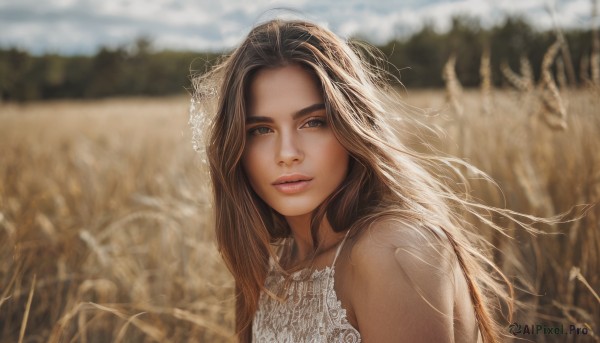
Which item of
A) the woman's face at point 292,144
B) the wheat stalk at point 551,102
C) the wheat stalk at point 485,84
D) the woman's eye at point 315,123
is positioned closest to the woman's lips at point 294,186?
the woman's face at point 292,144

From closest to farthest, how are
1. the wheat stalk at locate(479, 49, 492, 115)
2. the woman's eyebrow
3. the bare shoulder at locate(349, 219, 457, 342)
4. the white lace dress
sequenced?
the bare shoulder at locate(349, 219, 457, 342)
the white lace dress
the woman's eyebrow
the wheat stalk at locate(479, 49, 492, 115)

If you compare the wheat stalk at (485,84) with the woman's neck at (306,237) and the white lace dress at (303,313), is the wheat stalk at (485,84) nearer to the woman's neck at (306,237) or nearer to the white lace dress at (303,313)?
the woman's neck at (306,237)

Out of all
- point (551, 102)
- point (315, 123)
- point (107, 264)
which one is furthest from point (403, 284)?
point (107, 264)

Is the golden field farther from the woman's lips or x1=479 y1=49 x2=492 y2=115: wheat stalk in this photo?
the woman's lips

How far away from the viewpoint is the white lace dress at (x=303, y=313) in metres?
1.25

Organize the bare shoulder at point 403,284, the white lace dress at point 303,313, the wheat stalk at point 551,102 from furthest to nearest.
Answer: the wheat stalk at point 551,102, the white lace dress at point 303,313, the bare shoulder at point 403,284

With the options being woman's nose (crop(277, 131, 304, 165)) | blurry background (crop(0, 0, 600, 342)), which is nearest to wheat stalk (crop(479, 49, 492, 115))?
blurry background (crop(0, 0, 600, 342))

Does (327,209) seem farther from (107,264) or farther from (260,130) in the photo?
(107,264)

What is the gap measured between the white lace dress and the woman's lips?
0.63 ft

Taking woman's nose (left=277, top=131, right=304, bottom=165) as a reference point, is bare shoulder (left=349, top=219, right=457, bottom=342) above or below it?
below

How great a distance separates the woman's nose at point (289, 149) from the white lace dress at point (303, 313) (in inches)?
10.6

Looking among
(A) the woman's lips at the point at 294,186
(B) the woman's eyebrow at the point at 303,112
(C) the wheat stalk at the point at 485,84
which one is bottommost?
(A) the woman's lips at the point at 294,186

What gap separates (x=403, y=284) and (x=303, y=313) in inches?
15.4

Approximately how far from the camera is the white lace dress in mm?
1252
